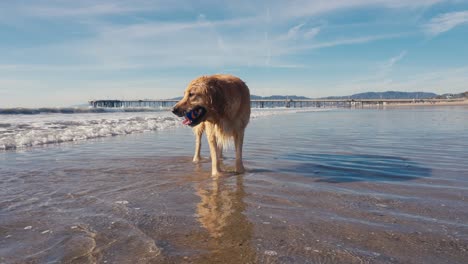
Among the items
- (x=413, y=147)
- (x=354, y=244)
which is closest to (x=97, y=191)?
(x=354, y=244)

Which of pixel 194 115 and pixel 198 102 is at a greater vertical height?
pixel 198 102

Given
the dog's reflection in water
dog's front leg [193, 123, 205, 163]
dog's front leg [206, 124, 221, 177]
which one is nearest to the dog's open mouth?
dog's front leg [206, 124, 221, 177]

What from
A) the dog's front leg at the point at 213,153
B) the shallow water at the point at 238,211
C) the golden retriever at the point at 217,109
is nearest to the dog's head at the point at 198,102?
the golden retriever at the point at 217,109

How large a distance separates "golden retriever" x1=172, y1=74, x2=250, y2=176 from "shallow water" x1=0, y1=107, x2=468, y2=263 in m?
0.65

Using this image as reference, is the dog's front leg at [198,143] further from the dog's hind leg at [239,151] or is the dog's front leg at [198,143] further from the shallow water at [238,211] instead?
the dog's hind leg at [239,151]

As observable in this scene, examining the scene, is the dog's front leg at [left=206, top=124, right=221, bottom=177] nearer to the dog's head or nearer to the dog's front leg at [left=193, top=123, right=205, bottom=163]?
the dog's head

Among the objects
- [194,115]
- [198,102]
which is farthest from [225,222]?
[198,102]

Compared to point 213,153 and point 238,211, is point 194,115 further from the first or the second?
point 238,211

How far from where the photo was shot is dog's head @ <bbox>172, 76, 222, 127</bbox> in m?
5.26

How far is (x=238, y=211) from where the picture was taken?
3533mm

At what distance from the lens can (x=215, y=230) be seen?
2.97 metres

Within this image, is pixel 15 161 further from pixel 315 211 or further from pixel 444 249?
pixel 444 249

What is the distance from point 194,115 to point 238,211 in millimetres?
2190

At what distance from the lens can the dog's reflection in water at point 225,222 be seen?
97.0 inches
